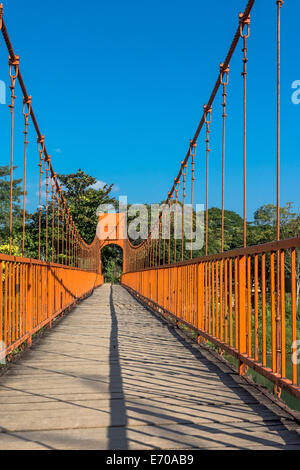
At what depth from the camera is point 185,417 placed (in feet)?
7.15

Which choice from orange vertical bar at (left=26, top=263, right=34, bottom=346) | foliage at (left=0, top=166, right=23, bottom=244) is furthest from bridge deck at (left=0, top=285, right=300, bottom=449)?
foliage at (left=0, top=166, right=23, bottom=244)

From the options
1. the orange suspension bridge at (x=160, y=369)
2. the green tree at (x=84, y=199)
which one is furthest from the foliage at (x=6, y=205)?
the orange suspension bridge at (x=160, y=369)

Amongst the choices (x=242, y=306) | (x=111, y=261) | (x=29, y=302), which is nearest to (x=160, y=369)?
(x=242, y=306)

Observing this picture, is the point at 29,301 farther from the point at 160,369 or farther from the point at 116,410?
the point at 116,410

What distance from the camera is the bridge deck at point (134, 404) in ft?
6.15

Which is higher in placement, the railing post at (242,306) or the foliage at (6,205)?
the foliage at (6,205)

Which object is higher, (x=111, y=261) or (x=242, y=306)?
(x=242, y=306)

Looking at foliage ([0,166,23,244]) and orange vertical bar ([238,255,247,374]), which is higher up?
foliage ([0,166,23,244])

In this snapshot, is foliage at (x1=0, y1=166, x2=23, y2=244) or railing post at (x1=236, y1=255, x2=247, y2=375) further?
foliage at (x1=0, y1=166, x2=23, y2=244)

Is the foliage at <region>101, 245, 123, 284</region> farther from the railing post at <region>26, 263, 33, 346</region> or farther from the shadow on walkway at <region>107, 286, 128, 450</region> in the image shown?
the shadow on walkway at <region>107, 286, 128, 450</region>

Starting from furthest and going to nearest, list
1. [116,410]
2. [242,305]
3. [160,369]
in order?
[160,369], [242,305], [116,410]

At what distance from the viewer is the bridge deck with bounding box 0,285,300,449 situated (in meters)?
1.88

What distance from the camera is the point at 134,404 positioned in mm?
2387

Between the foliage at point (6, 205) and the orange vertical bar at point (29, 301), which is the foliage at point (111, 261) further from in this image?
the orange vertical bar at point (29, 301)
